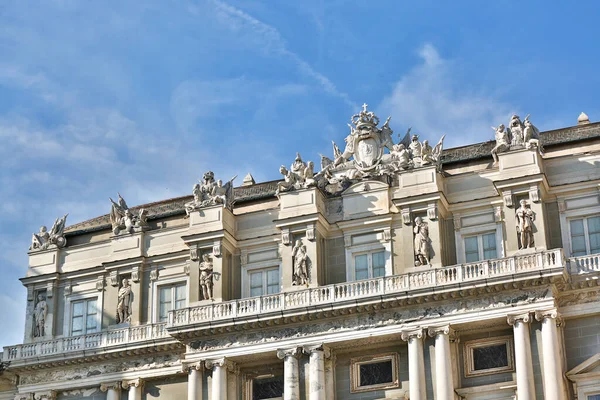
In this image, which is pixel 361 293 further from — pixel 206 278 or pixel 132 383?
pixel 132 383

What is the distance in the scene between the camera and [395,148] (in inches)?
2151

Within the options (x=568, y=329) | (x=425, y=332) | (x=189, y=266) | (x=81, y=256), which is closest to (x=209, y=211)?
(x=189, y=266)

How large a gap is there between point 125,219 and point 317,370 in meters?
12.3

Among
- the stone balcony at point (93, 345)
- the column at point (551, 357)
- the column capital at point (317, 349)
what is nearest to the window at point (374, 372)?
the column capital at point (317, 349)

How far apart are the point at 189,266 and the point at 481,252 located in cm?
1178

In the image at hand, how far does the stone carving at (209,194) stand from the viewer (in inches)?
2201

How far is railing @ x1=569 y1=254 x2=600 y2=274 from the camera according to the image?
49.2 meters

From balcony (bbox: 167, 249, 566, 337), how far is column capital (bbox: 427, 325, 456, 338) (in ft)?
4.14

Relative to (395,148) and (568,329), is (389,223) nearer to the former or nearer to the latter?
(395,148)

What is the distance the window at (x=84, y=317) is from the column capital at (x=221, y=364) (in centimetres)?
710

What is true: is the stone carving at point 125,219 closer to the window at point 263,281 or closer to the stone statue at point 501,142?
the window at point 263,281

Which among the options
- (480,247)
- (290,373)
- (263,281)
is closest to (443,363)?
(480,247)

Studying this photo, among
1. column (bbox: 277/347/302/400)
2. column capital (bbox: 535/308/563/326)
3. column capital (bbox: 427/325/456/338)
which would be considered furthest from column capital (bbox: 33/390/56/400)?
column capital (bbox: 535/308/563/326)

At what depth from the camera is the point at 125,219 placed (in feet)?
192
